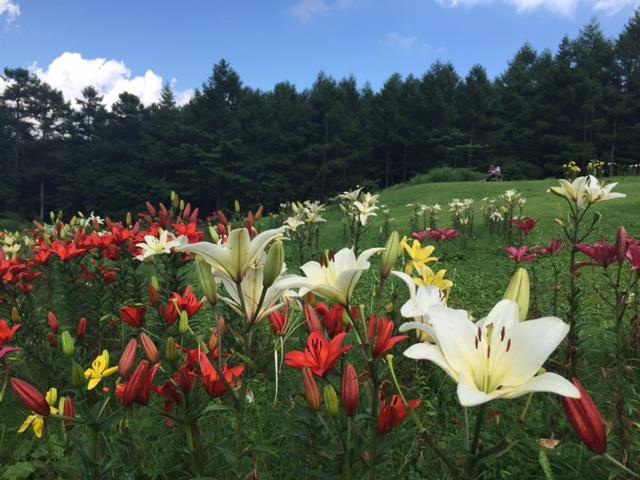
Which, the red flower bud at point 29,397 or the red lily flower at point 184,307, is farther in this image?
the red lily flower at point 184,307

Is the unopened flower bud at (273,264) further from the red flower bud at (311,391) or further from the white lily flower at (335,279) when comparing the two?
the red flower bud at (311,391)

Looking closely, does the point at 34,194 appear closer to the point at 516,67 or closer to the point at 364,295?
the point at 516,67

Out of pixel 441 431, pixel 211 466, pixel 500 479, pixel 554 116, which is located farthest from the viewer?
pixel 554 116

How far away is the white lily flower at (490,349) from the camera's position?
61cm

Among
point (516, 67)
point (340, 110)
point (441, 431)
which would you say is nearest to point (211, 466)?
point (441, 431)

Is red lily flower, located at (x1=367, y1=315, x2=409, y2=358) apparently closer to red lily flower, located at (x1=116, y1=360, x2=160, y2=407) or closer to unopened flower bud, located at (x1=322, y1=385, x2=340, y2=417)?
unopened flower bud, located at (x1=322, y1=385, x2=340, y2=417)

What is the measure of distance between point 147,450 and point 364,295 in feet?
7.05

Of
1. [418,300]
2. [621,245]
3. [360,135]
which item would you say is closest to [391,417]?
[418,300]

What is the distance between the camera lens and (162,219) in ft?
7.90

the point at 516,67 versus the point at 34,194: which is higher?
the point at 516,67

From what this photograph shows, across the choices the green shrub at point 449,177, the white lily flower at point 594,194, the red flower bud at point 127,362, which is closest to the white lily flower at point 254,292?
the red flower bud at point 127,362

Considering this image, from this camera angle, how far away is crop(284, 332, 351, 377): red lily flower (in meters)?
0.84

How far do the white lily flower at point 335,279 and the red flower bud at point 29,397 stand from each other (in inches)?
23.2

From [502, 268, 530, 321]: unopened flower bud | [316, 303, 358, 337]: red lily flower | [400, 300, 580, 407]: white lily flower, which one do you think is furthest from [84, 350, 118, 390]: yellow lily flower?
[502, 268, 530, 321]: unopened flower bud
